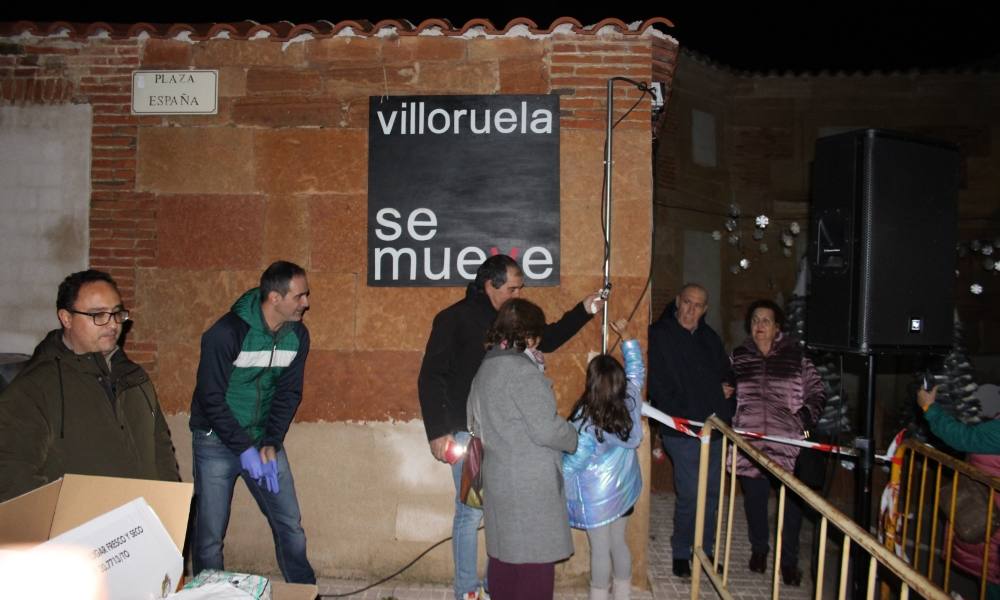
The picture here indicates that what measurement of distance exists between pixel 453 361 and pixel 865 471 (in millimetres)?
2531

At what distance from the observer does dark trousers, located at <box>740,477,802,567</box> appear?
4.45 m

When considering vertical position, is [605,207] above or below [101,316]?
above

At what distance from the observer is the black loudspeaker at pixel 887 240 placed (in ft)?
11.8

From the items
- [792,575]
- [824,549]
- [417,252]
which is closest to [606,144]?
[417,252]

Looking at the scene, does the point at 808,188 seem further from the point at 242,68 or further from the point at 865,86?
the point at 242,68

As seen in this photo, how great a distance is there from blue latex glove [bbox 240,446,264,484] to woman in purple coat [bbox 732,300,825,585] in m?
3.33

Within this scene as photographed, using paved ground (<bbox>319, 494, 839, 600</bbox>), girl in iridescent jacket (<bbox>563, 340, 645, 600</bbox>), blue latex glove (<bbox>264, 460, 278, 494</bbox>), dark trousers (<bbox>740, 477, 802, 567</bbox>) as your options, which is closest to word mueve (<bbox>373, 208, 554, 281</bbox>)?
girl in iridescent jacket (<bbox>563, 340, 645, 600</bbox>)

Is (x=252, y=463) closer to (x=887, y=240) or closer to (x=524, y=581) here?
(x=524, y=581)

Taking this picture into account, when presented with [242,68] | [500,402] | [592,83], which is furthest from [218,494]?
[592,83]

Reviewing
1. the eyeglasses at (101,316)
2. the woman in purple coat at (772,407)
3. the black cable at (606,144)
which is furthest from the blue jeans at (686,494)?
the eyeglasses at (101,316)

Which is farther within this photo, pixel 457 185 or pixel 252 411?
pixel 457 185

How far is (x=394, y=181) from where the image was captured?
4480 millimetres

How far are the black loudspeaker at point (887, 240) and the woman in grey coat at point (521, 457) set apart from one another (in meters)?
1.95

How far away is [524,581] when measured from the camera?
3143 millimetres
